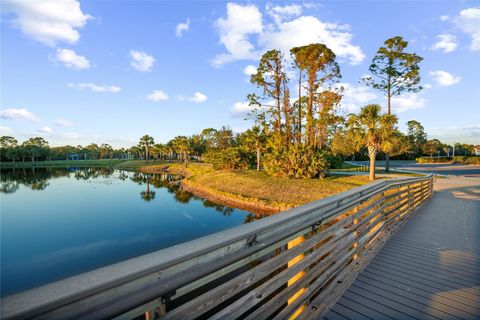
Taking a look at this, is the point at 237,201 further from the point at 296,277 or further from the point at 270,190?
the point at 296,277

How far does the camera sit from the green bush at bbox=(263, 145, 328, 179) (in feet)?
67.9

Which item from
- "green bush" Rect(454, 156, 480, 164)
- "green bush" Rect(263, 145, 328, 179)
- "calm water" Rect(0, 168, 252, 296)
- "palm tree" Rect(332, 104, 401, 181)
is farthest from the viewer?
"green bush" Rect(454, 156, 480, 164)

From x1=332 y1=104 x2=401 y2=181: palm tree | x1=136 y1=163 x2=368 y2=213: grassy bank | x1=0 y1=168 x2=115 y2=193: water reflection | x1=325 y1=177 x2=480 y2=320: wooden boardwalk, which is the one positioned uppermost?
x1=332 y1=104 x2=401 y2=181: palm tree

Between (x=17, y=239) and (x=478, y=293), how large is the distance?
17404 mm

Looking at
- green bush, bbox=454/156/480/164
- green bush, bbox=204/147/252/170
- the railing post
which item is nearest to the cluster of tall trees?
green bush, bbox=204/147/252/170

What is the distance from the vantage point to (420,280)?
A: 11.8ft

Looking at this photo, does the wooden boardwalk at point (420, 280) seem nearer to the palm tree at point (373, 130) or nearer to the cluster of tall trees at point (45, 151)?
the palm tree at point (373, 130)

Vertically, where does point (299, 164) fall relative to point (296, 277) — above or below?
above

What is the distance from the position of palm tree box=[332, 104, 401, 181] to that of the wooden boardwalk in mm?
13069

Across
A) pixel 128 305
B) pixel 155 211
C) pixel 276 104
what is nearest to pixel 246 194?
pixel 155 211

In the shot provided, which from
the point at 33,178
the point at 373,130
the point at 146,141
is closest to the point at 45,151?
the point at 146,141

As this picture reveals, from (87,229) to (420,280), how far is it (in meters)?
15.4

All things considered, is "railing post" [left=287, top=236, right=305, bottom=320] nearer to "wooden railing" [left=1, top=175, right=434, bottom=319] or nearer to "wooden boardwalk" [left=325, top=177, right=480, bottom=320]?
"wooden railing" [left=1, top=175, right=434, bottom=319]

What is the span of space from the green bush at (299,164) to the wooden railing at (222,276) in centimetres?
1752
